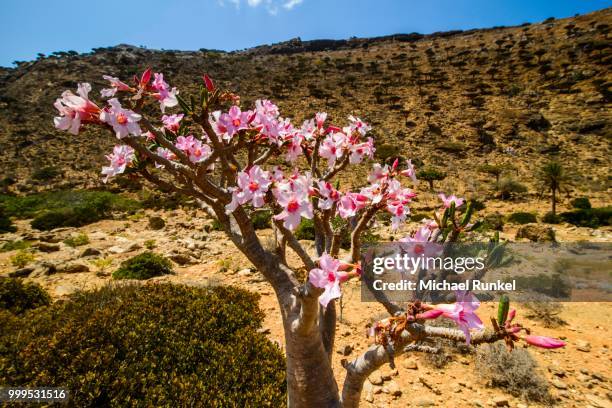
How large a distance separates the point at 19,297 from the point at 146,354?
3.69 meters

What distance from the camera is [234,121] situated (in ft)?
6.67

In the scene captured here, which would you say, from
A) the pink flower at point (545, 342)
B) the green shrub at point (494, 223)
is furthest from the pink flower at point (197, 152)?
the green shrub at point (494, 223)

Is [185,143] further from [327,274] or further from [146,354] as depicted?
[146,354]

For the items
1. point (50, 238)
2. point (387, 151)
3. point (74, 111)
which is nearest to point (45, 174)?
point (50, 238)

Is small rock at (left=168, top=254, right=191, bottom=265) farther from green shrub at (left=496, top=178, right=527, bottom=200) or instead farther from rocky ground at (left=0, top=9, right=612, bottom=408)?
green shrub at (left=496, top=178, right=527, bottom=200)

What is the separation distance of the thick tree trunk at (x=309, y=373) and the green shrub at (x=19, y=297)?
5735 mm

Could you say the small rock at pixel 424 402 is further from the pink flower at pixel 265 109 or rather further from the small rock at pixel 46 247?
the small rock at pixel 46 247

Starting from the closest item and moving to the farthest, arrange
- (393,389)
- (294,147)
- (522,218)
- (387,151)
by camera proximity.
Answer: (294,147) < (393,389) < (522,218) < (387,151)

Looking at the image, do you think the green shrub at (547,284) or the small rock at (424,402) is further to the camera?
the green shrub at (547,284)

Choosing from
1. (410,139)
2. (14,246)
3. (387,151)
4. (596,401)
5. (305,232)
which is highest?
(410,139)

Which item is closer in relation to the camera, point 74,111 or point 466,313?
point 466,313

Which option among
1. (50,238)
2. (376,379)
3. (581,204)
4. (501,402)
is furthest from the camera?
(581,204)

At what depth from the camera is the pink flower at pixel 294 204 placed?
5.29 ft

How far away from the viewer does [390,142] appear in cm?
2762
